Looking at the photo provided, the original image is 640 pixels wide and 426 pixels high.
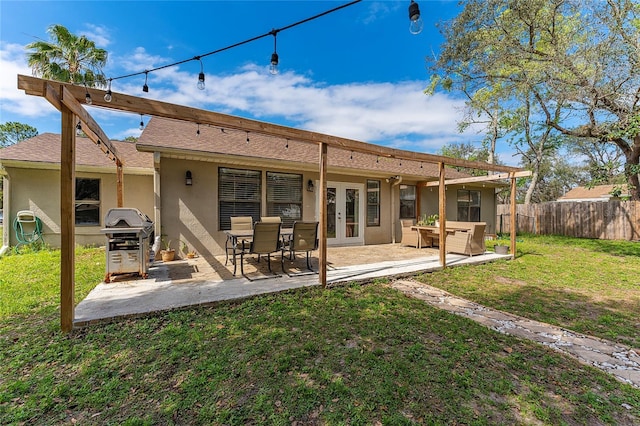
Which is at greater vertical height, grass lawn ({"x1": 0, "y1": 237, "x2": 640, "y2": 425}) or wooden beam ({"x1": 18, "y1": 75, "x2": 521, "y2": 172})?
wooden beam ({"x1": 18, "y1": 75, "x2": 521, "y2": 172})

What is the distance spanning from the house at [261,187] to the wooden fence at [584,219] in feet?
24.4

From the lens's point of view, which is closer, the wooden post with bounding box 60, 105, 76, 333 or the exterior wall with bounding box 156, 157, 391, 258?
the wooden post with bounding box 60, 105, 76, 333

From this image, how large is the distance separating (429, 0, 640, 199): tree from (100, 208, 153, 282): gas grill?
12.5 meters

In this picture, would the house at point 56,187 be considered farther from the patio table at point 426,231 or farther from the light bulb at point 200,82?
the patio table at point 426,231

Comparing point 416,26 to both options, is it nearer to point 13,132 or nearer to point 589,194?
point 589,194

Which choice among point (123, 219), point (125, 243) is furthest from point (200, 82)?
point (125, 243)

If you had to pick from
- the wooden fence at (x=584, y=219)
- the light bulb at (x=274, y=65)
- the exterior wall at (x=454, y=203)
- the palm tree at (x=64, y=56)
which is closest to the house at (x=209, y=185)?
the exterior wall at (x=454, y=203)

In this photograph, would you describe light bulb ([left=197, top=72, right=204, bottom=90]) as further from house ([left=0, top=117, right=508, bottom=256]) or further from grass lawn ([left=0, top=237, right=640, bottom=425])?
grass lawn ([left=0, top=237, right=640, bottom=425])

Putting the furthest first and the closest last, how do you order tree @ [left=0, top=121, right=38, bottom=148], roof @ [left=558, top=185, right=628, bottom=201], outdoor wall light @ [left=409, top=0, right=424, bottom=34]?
roof @ [left=558, top=185, right=628, bottom=201]
tree @ [left=0, top=121, right=38, bottom=148]
outdoor wall light @ [left=409, top=0, right=424, bottom=34]

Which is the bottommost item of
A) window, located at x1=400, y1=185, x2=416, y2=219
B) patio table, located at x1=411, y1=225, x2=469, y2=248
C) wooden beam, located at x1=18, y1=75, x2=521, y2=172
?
patio table, located at x1=411, y1=225, x2=469, y2=248

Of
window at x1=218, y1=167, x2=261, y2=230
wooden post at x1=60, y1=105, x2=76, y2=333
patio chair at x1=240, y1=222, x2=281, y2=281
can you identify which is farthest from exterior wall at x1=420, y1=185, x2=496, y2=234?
wooden post at x1=60, y1=105, x2=76, y2=333

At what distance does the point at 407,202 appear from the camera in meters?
10.9

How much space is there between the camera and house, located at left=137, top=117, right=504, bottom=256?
262 inches

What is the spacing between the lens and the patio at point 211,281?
11.7ft
